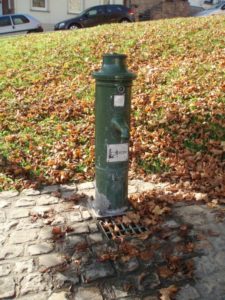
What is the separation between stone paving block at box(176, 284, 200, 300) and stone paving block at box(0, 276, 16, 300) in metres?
1.21

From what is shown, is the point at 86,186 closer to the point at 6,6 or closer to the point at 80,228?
the point at 80,228

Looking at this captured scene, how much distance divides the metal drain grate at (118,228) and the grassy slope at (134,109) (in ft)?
3.46

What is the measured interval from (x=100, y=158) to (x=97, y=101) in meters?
0.54

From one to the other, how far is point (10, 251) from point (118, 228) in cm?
97

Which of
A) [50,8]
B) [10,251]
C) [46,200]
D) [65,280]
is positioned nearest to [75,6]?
[50,8]

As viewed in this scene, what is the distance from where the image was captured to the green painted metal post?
3.63 metres

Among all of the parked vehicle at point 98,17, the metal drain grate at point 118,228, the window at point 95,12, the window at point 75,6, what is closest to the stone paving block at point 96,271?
the metal drain grate at point 118,228

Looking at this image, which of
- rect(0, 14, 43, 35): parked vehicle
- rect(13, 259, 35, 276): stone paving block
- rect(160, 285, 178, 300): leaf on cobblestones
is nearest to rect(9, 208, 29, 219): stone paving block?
rect(13, 259, 35, 276): stone paving block

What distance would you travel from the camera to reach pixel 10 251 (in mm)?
3463

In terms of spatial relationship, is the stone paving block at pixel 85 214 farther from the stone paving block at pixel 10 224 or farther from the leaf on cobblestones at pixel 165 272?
the leaf on cobblestones at pixel 165 272

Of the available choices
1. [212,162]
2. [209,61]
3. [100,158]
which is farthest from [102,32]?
[100,158]

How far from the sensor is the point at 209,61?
7898 mm

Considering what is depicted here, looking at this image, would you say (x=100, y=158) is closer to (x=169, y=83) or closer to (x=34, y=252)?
(x=34, y=252)

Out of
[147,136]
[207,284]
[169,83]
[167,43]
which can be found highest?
[167,43]
